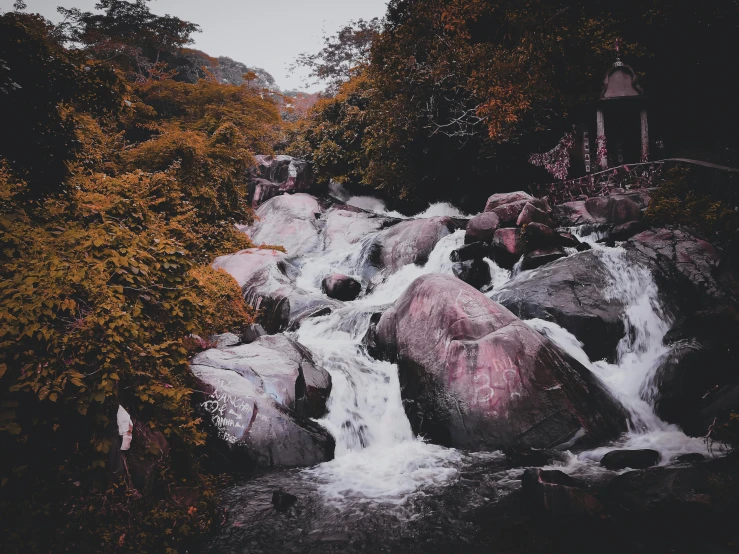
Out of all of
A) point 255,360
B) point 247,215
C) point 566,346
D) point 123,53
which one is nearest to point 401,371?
point 255,360

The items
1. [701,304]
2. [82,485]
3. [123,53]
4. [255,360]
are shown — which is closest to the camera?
[82,485]

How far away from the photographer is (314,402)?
721 centimetres

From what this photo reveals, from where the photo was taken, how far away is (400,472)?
5996 mm

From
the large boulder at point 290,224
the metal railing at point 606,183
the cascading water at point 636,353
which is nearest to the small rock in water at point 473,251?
the cascading water at point 636,353

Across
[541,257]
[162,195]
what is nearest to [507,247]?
[541,257]

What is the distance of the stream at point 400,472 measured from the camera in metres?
4.47

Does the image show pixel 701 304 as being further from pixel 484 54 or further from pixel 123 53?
pixel 123 53

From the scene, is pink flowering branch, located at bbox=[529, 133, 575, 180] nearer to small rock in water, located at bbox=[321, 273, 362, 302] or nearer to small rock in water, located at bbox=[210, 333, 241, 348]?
small rock in water, located at bbox=[321, 273, 362, 302]

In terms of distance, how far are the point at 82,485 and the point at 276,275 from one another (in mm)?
10621

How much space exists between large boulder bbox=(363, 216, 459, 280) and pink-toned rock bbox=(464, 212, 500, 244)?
1.81m

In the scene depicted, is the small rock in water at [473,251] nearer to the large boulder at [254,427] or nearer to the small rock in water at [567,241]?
the small rock in water at [567,241]

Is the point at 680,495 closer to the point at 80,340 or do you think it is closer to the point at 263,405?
the point at 263,405

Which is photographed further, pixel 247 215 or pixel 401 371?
pixel 247 215

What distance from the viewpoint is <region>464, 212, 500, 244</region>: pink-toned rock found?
12.7 metres
